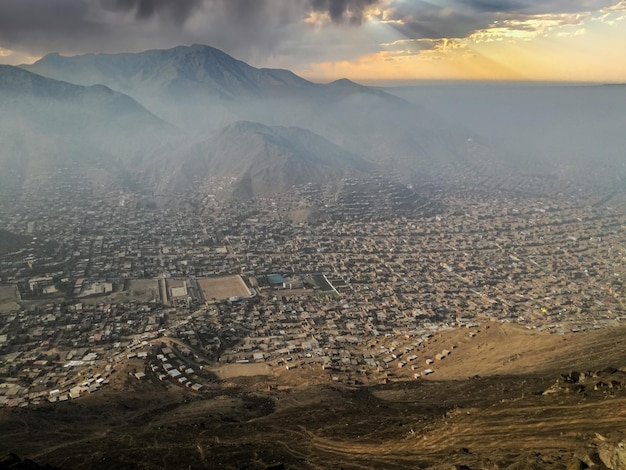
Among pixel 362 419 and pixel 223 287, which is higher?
pixel 362 419

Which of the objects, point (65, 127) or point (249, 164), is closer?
point (249, 164)

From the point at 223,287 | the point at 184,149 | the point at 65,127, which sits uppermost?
the point at 65,127

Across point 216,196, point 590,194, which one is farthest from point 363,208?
point 590,194

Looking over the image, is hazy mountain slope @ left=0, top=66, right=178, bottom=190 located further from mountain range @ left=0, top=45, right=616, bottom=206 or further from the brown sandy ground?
the brown sandy ground

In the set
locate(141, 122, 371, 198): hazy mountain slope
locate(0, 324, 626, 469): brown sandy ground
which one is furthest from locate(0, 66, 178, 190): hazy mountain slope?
locate(0, 324, 626, 469): brown sandy ground

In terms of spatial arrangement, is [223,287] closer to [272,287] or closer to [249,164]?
[272,287]

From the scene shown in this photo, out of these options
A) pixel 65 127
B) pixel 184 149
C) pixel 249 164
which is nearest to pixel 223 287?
pixel 249 164
